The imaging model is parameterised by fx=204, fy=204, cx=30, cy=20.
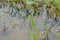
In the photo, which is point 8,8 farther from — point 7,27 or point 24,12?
point 7,27

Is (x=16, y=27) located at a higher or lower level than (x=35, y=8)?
lower

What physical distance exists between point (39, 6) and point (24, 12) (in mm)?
186

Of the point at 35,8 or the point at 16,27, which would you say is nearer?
the point at 16,27

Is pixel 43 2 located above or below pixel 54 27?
above

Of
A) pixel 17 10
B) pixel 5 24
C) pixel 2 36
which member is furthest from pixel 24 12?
pixel 2 36

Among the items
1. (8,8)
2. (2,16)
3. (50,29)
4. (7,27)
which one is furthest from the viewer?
(8,8)

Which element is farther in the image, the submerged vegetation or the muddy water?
the submerged vegetation

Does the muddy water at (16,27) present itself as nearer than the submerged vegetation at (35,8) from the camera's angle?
Yes

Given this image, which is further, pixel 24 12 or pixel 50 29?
pixel 24 12

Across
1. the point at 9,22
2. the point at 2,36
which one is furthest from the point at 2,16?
the point at 2,36

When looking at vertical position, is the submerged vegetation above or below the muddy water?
above

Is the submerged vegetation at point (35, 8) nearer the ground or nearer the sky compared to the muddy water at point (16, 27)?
nearer the sky

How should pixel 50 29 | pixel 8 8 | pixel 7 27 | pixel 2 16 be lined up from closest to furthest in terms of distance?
pixel 50 29
pixel 7 27
pixel 2 16
pixel 8 8

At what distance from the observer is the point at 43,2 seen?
2363 mm
